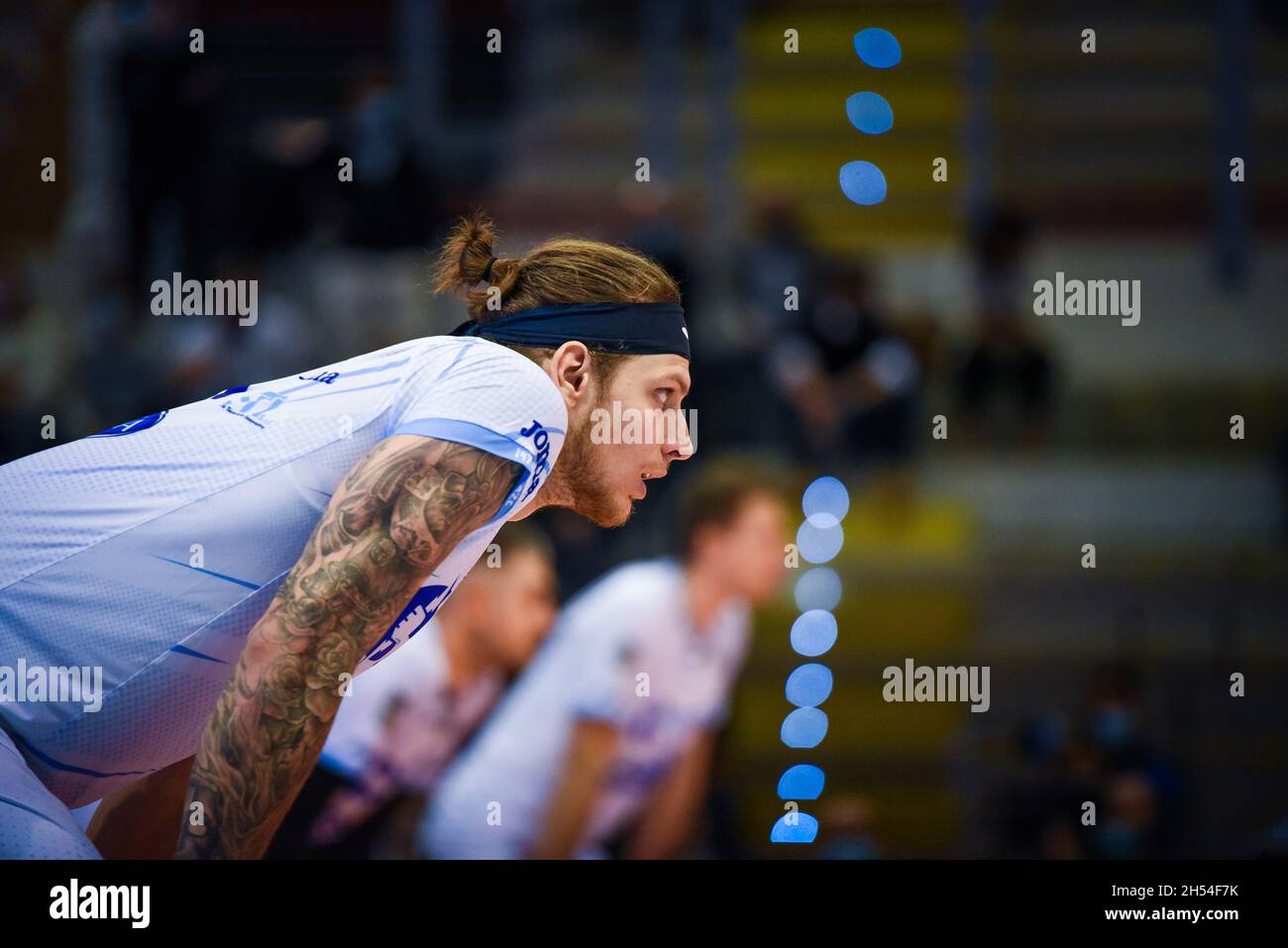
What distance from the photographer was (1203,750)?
6.04m

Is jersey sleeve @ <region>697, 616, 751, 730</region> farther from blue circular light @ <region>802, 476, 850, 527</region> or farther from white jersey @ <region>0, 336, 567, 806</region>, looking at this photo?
white jersey @ <region>0, 336, 567, 806</region>

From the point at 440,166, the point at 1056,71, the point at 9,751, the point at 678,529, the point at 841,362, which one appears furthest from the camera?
the point at 1056,71

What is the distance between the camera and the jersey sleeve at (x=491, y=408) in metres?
2.00

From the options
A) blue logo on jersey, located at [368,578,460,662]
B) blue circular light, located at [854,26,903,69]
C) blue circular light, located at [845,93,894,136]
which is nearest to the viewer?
blue logo on jersey, located at [368,578,460,662]

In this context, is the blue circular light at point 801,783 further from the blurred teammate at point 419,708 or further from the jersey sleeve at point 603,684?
the jersey sleeve at point 603,684

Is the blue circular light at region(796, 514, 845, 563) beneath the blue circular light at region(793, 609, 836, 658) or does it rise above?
above

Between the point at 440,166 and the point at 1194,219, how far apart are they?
3668mm

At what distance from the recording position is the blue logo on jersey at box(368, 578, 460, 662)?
7.18ft

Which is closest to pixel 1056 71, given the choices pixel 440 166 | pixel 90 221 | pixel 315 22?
pixel 440 166

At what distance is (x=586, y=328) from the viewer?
2.24 meters

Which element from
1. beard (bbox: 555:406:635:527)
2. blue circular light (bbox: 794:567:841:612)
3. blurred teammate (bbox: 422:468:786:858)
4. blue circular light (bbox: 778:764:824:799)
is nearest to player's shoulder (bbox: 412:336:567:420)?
beard (bbox: 555:406:635:527)

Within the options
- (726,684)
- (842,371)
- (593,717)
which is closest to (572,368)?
(593,717)

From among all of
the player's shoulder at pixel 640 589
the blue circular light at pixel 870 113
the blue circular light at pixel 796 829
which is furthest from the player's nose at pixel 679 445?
the blue circular light at pixel 870 113

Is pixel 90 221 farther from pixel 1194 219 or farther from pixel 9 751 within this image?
pixel 9 751
